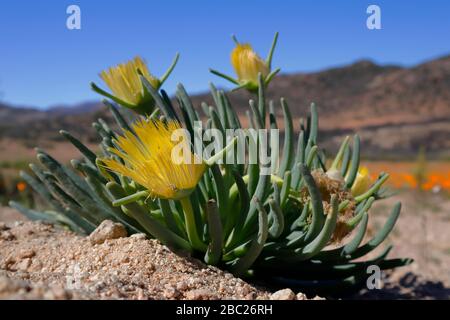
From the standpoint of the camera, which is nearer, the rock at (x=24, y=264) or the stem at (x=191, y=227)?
the stem at (x=191, y=227)

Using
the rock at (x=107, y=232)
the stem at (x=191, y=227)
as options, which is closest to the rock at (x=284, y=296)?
the stem at (x=191, y=227)

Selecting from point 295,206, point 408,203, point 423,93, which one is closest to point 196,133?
point 295,206

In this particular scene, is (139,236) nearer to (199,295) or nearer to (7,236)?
(199,295)

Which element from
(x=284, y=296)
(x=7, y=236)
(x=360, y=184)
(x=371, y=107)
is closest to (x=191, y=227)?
(x=284, y=296)

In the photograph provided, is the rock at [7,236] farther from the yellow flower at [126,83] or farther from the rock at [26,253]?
the yellow flower at [126,83]

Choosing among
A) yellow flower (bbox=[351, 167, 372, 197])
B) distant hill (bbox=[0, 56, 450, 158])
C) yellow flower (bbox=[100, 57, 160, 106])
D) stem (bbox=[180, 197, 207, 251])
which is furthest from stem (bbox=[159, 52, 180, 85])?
distant hill (bbox=[0, 56, 450, 158])
